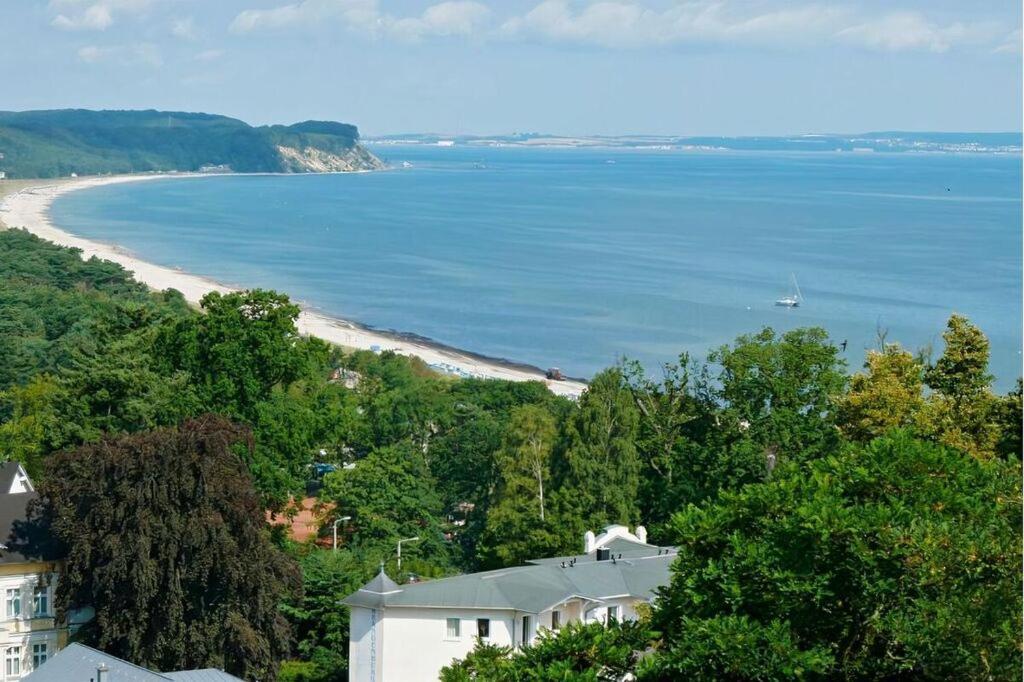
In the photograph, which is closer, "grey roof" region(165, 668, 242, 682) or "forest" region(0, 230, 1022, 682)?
"forest" region(0, 230, 1022, 682)

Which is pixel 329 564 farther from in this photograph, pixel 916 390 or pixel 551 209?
pixel 551 209

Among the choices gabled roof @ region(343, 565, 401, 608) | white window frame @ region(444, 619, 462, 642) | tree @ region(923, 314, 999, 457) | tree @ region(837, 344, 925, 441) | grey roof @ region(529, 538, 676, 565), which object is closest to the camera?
white window frame @ region(444, 619, 462, 642)

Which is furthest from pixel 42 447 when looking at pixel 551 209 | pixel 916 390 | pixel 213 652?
pixel 551 209

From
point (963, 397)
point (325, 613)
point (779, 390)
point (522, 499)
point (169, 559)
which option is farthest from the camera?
point (779, 390)

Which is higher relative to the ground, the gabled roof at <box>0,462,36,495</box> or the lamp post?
the gabled roof at <box>0,462,36,495</box>

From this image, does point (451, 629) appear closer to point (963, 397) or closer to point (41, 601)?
point (41, 601)

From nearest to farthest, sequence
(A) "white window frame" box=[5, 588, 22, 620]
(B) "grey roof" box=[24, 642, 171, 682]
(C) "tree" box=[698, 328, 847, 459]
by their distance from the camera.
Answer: (B) "grey roof" box=[24, 642, 171, 682] → (A) "white window frame" box=[5, 588, 22, 620] → (C) "tree" box=[698, 328, 847, 459]

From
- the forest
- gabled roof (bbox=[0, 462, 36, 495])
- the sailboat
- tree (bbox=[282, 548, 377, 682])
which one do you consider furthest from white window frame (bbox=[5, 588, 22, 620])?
the sailboat

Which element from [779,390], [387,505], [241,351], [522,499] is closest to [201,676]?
[522,499]

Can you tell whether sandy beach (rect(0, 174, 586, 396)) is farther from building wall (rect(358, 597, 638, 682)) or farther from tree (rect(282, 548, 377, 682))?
building wall (rect(358, 597, 638, 682))
